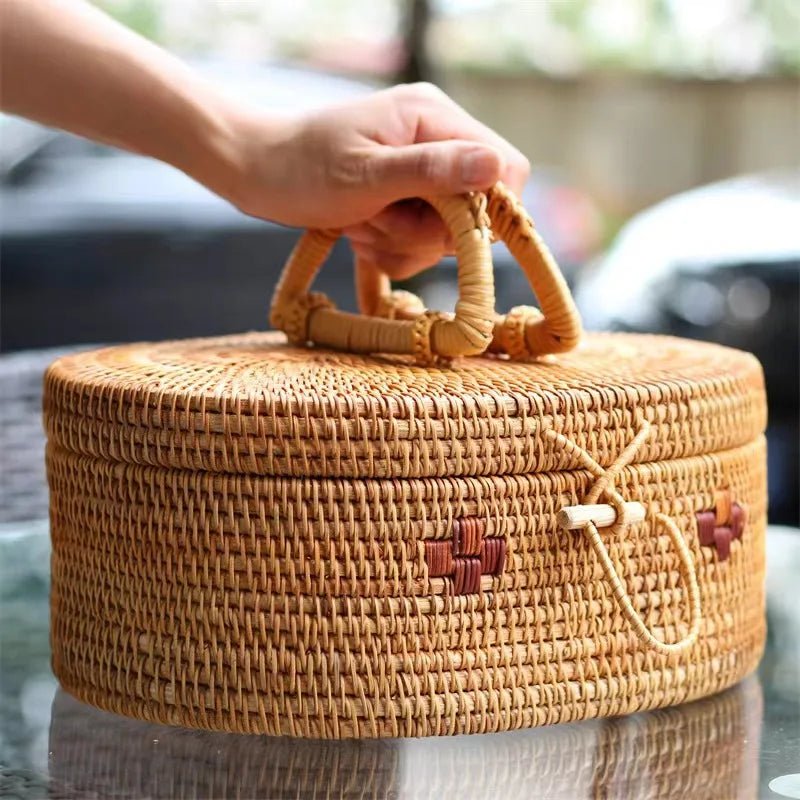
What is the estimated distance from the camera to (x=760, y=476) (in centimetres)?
83

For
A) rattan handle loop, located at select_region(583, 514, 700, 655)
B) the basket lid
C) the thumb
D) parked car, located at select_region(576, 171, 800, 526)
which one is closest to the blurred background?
parked car, located at select_region(576, 171, 800, 526)

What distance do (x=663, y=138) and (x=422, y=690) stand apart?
5440 mm

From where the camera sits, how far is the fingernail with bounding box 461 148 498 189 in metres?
0.77

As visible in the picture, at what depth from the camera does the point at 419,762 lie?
2.18 feet

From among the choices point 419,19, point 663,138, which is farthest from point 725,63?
point 419,19

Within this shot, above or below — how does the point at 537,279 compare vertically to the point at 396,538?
above

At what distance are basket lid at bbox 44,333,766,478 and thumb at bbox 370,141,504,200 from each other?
0.34 ft

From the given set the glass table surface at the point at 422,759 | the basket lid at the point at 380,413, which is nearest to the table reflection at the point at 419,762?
the glass table surface at the point at 422,759

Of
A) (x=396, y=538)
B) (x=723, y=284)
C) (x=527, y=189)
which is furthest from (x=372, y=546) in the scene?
(x=527, y=189)

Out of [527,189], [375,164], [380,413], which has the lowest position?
→ [527,189]

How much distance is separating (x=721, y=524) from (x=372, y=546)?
22cm

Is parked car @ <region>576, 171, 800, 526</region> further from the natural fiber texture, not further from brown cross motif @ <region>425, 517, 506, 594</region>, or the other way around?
brown cross motif @ <region>425, 517, 506, 594</region>

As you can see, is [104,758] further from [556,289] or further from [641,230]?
[641,230]

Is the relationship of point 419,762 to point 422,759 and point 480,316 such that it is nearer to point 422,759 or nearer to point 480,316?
point 422,759
